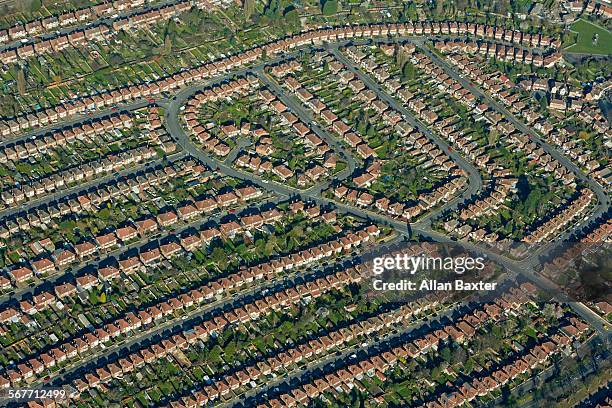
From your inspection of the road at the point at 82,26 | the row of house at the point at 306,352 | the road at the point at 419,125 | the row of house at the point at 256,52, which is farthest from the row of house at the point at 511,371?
the road at the point at 82,26

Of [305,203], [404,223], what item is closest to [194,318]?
[305,203]

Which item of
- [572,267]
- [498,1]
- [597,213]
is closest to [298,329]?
[572,267]

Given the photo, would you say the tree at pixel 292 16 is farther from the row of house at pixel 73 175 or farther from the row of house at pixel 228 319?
the row of house at pixel 228 319

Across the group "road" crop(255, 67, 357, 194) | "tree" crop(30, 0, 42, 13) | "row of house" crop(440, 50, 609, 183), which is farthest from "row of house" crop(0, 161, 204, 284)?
"row of house" crop(440, 50, 609, 183)

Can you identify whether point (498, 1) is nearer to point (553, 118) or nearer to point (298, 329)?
point (553, 118)

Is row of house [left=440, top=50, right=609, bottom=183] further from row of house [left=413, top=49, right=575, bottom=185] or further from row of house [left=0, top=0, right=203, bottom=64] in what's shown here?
row of house [left=0, top=0, right=203, bottom=64]

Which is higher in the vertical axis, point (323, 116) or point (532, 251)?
point (323, 116)

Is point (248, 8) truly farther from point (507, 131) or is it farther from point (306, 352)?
point (306, 352)
